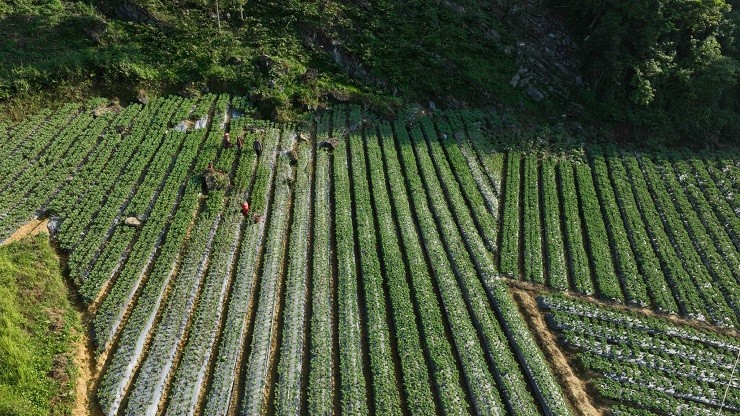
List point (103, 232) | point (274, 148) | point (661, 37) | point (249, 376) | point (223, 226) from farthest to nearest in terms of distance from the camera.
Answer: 1. point (661, 37)
2. point (274, 148)
3. point (223, 226)
4. point (103, 232)
5. point (249, 376)

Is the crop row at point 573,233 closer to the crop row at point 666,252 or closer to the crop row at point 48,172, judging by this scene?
the crop row at point 666,252

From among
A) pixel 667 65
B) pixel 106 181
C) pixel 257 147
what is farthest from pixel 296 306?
pixel 667 65

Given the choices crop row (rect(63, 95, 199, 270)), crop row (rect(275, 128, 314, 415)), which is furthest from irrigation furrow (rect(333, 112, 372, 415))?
crop row (rect(63, 95, 199, 270))

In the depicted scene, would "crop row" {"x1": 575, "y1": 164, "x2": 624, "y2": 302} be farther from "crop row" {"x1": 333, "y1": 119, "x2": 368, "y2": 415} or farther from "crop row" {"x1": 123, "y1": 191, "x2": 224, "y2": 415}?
"crop row" {"x1": 123, "y1": 191, "x2": 224, "y2": 415}

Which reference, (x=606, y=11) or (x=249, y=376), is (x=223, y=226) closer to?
(x=249, y=376)

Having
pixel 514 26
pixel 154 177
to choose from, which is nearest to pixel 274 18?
pixel 154 177
